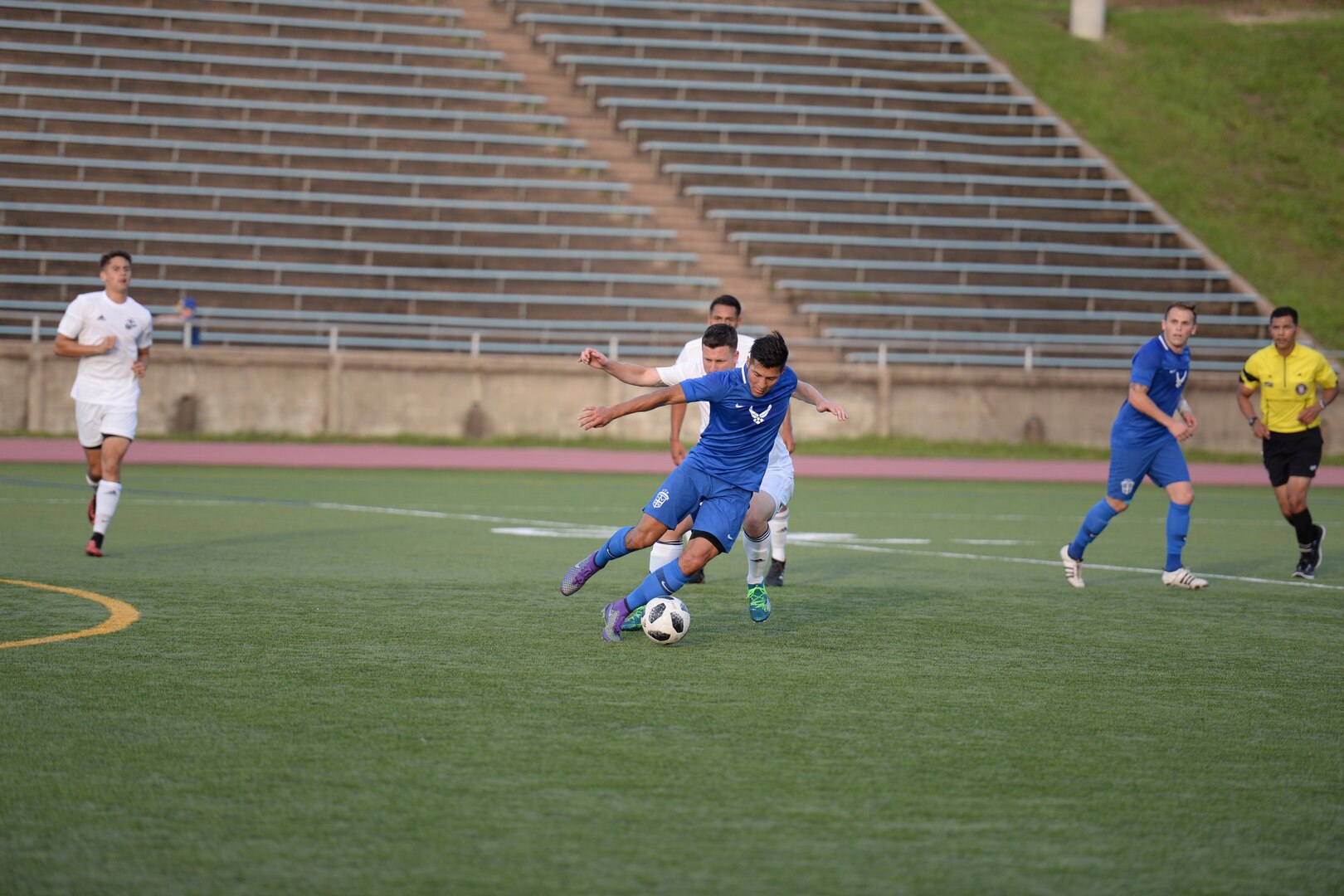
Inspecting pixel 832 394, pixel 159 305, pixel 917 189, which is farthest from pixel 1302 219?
pixel 159 305

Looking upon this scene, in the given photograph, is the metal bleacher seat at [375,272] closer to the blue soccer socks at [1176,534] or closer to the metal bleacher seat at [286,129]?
the metal bleacher seat at [286,129]

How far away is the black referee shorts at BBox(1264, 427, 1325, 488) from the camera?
36.9 feet

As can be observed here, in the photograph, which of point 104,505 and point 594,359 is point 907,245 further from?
point 594,359

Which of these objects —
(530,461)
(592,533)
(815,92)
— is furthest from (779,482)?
(815,92)

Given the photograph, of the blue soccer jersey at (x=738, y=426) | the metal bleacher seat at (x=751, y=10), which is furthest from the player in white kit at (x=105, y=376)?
the metal bleacher seat at (x=751, y=10)

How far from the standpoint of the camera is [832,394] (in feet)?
79.8

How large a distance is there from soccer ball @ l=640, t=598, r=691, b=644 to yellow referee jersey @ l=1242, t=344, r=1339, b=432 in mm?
6057

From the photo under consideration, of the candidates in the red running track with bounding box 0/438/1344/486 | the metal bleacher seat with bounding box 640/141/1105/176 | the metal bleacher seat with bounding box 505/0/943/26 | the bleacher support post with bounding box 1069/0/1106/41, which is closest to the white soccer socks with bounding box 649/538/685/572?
the red running track with bounding box 0/438/1344/486

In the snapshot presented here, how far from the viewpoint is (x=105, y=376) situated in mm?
10859

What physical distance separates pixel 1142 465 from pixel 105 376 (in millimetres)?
7480

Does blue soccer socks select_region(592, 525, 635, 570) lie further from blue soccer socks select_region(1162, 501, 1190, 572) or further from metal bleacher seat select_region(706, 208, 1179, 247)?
metal bleacher seat select_region(706, 208, 1179, 247)

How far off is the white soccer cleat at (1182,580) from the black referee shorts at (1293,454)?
151cm

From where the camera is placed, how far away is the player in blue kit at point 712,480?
24.2 ft

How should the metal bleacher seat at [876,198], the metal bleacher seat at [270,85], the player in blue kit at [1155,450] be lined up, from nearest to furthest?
the player in blue kit at [1155,450] → the metal bleacher seat at [270,85] → the metal bleacher seat at [876,198]
